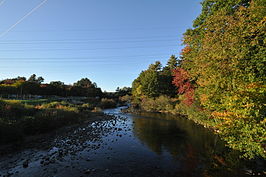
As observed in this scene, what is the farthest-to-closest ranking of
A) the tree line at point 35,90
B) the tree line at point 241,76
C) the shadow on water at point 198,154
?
1. the tree line at point 35,90
2. the shadow on water at point 198,154
3. the tree line at point 241,76

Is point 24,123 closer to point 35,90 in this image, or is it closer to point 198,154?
point 198,154

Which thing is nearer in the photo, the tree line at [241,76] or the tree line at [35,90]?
the tree line at [241,76]

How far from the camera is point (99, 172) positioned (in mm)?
6492

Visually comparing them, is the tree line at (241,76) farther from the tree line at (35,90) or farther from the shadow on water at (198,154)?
the tree line at (35,90)

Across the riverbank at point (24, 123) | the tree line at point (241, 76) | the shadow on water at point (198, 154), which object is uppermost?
the tree line at point (241, 76)

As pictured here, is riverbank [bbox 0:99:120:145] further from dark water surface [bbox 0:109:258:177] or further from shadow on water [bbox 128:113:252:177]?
shadow on water [bbox 128:113:252:177]

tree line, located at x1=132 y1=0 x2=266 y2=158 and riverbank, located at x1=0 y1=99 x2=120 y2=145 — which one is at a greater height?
tree line, located at x1=132 y1=0 x2=266 y2=158

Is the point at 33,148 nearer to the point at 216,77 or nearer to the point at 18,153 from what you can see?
the point at 18,153

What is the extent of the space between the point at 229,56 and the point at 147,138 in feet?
29.7

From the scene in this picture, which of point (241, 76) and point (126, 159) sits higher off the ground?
point (241, 76)

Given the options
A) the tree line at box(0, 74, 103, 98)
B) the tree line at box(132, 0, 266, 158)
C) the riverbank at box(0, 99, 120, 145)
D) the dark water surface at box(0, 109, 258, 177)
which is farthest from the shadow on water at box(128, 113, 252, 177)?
the tree line at box(0, 74, 103, 98)

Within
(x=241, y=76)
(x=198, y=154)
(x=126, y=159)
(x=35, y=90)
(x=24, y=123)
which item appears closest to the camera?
(x=241, y=76)

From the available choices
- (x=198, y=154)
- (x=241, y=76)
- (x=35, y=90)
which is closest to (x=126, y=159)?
(x=198, y=154)

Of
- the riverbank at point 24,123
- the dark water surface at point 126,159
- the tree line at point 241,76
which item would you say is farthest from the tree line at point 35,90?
the tree line at point 241,76
